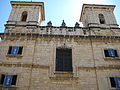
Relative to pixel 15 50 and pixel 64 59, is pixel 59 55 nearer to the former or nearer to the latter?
pixel 64 59

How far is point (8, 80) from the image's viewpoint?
602 inches

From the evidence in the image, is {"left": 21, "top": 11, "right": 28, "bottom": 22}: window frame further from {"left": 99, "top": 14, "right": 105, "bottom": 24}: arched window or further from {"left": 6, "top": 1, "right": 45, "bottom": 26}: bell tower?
{"left": 99, "top": 14, "right": 105, "bottom": 24}: arched window

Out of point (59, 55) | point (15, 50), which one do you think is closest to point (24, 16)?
point (15, 50)

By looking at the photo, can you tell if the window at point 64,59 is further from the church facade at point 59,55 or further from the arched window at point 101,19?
the arched window at point 101,19

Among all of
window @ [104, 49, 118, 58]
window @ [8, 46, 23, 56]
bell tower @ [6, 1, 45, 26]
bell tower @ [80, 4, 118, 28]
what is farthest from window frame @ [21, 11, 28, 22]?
window @ [104, 49, 118, 58]

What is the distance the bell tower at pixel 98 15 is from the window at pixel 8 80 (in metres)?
10.6

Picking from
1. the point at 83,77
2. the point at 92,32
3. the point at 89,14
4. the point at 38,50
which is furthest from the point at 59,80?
the point at 89,14

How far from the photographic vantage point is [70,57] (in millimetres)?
17688

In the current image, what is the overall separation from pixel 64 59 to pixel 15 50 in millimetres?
4872

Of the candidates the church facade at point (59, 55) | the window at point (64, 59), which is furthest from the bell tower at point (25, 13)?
the window at point (64, 59)

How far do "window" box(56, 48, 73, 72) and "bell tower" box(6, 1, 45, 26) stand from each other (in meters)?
5.06

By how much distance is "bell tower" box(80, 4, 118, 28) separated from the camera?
70.2 ft

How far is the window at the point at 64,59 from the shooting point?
55.0 feet

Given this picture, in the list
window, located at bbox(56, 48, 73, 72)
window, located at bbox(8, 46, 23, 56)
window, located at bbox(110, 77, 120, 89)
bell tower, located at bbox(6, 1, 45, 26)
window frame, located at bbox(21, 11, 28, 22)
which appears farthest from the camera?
window frame, located at bbox(21, 11, 28, 22)
